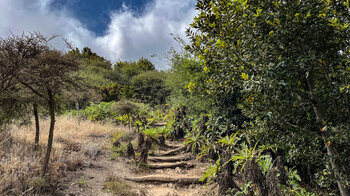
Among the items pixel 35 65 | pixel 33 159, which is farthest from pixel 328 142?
pixel 33 159

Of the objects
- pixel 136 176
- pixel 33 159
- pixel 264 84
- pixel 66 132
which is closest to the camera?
pixel 264 84

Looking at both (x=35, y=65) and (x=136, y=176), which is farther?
(x=136, y=176)

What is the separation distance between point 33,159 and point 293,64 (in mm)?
5070

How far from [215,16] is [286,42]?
117 centimetres

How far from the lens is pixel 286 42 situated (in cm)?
221

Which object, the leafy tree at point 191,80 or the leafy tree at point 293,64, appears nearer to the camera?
the leafy tree at point 293,64

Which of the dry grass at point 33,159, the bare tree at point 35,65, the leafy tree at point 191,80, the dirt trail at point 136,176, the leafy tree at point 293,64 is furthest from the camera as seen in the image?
the leafy tree at point 191,80

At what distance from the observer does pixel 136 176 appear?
502 centimetres

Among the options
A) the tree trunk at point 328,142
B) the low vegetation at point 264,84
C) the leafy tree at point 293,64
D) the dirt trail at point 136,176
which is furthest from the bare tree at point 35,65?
the tree trunk at point 328,142

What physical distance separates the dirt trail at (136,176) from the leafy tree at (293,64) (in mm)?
2507

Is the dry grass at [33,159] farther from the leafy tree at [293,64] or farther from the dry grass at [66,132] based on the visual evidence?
the leafy tree at [293,64]

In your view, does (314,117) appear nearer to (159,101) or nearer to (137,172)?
(137,172)

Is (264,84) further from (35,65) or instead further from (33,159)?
(33,159)

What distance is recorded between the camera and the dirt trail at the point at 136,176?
3994 mm
